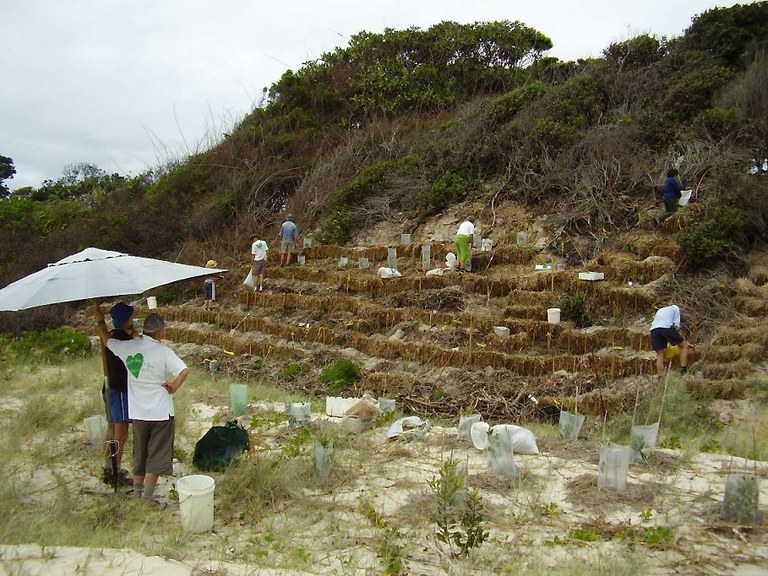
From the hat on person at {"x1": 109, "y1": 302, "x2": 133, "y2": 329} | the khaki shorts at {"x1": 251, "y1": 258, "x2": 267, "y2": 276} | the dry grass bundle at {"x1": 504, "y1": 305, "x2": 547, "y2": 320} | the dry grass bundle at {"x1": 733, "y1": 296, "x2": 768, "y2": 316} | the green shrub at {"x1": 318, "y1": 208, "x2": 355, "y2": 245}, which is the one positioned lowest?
the dry grass bundle at {"x1": 504, "y1": 305, "x2": 547, "y2": 320}

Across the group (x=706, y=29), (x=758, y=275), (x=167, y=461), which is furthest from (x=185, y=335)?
(x=706, y=29)

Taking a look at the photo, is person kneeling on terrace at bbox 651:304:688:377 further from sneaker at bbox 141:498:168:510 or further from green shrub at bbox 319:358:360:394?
sneaker at bbox 141:498:168:510

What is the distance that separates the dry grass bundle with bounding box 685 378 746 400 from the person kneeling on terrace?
0.30 meters

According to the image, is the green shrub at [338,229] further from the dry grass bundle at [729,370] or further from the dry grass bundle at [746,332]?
the dry grass bundle at [729,370]

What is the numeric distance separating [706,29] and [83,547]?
55.1ft

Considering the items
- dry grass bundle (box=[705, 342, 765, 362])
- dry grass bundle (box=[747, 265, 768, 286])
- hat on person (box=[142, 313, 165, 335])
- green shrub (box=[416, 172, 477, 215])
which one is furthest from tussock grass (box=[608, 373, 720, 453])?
green shrub (box=[416, 172, 477, 215])

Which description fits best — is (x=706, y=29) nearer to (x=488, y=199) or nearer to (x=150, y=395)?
(x=488, y=199)

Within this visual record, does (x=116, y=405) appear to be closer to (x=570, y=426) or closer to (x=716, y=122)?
(x=570, y=426)

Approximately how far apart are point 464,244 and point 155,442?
7.97 metres

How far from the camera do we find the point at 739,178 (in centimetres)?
1024

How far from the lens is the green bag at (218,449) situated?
485cm

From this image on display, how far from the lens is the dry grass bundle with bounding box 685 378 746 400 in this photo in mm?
7145

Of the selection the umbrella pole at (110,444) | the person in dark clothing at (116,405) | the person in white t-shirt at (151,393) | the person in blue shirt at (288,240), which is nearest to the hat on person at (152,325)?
the person in white t-shirt at (151,393)

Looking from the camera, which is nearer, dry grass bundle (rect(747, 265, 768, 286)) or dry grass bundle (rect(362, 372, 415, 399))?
dry grass bundle (rect(362, 372, 415, 399))
